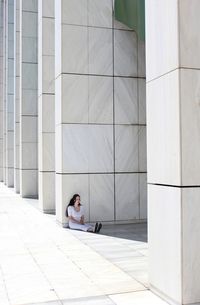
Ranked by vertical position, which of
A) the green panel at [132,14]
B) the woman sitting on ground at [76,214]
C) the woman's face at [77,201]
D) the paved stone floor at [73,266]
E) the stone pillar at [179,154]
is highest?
the green panel at [132,14]

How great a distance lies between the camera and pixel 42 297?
5.76 metres

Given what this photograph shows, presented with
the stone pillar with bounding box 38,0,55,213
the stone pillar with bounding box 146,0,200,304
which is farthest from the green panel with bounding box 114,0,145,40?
the stone pillar with bounding box 146,0,200,304

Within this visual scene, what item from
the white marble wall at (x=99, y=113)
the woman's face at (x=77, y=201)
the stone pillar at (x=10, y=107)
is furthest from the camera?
the stone pillar at (x=10, y=107)

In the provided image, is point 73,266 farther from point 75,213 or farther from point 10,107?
point 10,107

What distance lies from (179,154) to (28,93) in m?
16.3

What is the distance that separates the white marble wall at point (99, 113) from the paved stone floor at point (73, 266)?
886mm

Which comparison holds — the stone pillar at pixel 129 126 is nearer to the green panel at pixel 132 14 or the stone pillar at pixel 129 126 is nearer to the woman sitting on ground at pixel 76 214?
the green panel at pixel 132 14

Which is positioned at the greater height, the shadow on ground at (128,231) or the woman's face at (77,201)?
the woman's face at (77,201)

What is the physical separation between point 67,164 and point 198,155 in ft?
21.3

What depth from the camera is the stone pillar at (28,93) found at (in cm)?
2062

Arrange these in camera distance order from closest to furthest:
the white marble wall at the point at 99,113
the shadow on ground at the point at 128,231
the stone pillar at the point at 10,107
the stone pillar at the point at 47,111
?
the shadow on ground at the point at 128,231 < the white marble wall at the point at 99,113 < the stone pillar at the point at 47,111 < the stone pillar at the point at 10,107

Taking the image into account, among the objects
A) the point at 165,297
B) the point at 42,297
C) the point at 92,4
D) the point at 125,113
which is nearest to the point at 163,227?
the point at 165,297

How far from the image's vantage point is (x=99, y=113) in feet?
38.8

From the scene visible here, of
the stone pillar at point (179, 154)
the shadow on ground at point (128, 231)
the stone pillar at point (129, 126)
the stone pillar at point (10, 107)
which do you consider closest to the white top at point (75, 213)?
the shadow on ground at point (128, 231)
